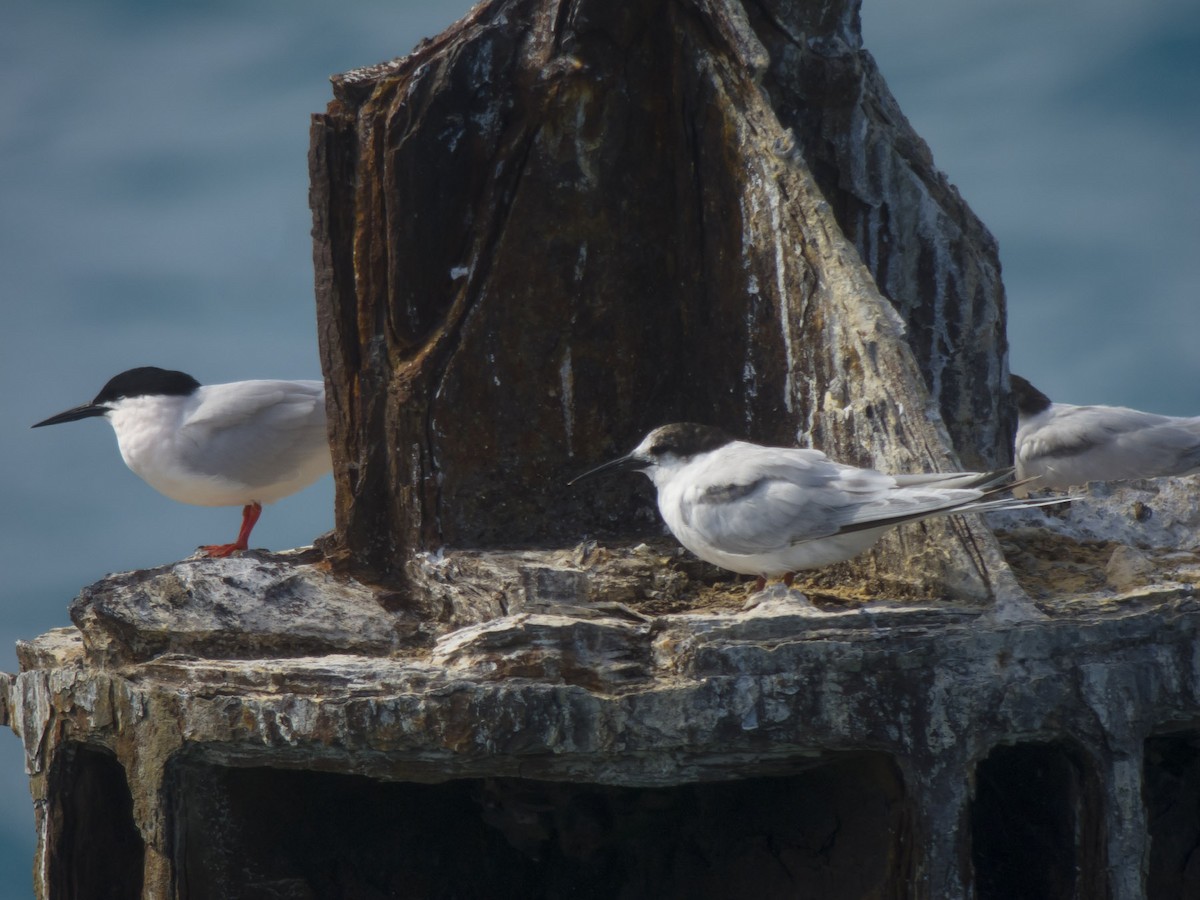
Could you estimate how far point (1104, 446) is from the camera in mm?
9703

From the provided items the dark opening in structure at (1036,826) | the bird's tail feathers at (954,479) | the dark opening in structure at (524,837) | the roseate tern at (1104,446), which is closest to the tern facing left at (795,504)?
the bird's tail feathers at (954,479)

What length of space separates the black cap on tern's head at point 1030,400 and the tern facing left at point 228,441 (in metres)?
5.15

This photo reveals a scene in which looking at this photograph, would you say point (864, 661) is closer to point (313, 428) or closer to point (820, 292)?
point (820, 292)

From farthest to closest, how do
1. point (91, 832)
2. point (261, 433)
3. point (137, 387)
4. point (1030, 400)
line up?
point (1030, 400)
point (137, 387)
point (261, 433)
point (91, 832)

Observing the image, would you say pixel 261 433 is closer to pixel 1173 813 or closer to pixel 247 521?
pixel 247 521

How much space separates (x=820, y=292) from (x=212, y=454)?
3.27m

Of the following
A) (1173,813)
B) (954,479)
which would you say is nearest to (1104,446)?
(1173,813)

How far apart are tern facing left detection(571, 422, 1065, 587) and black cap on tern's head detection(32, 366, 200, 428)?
133 inches

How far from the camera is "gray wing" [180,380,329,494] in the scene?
7.70 metres

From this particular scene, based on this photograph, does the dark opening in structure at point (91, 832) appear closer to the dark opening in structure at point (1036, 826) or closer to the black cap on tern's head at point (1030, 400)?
the dark opening in structure at point (1036, 826)

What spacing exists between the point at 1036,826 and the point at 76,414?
5623 millimetres

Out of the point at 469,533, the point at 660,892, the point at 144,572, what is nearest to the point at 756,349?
the point at 469,533

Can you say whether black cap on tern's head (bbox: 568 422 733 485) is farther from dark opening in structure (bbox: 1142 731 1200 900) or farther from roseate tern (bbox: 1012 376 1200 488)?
roseate tern (bbox: 1012 376 1200 488)

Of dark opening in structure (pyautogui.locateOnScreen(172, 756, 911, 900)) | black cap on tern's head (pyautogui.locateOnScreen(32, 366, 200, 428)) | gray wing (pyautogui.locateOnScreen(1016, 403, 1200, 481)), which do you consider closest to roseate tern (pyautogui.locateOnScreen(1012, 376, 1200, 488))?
gray wing (pyautogui.locateOnScreen(1016, 403, 1200, 481))
